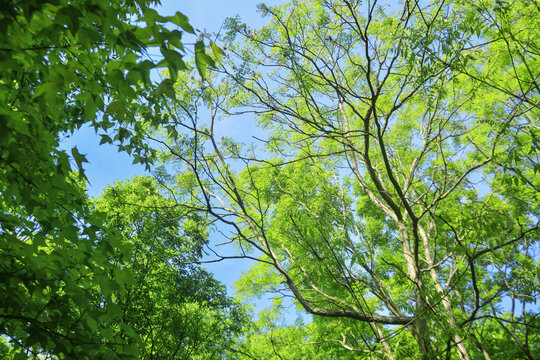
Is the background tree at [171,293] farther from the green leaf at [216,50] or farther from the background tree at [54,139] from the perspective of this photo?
the green leaf at [216,50]

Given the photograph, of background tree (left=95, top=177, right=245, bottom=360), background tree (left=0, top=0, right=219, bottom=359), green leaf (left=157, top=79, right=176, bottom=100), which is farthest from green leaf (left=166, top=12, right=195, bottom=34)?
background tree (left=95, top=177, right=245, bottom=360)

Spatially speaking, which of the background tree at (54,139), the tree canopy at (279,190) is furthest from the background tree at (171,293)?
the background tree at (54,139)

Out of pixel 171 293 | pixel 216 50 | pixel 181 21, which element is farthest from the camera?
pixel 171 293

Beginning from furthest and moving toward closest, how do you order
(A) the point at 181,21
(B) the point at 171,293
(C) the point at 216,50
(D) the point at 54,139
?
(B) the point at 171,293 → (D) the point at 54,139 → (C) the point at 216,50 → (A) the point at 181,21

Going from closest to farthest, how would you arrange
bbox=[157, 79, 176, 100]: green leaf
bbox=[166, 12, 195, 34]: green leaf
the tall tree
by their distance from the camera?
bbox=[166, 12, 195, 34]: green leaf, bbox=[157, 79, 176, 100]: green leaf, the tall tree

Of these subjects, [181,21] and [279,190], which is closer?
[181,21]

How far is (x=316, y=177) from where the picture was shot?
8.59 meters

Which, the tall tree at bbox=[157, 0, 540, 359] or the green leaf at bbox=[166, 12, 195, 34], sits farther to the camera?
the tall tree at bbox=[157, 0, 540, 359]

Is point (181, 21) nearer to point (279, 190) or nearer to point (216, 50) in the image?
point (216, 50)

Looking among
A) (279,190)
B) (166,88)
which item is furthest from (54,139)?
(279,190)

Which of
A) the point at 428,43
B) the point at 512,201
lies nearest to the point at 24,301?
the point at 428,43

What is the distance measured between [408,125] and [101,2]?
31.7ft

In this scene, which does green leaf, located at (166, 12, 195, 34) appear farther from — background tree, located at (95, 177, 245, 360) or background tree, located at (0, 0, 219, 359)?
background tree, located at (95, 177, 245, 360)

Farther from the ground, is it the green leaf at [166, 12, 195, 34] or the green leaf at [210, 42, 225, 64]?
the green leaf at [210, 42, 225, 64]
